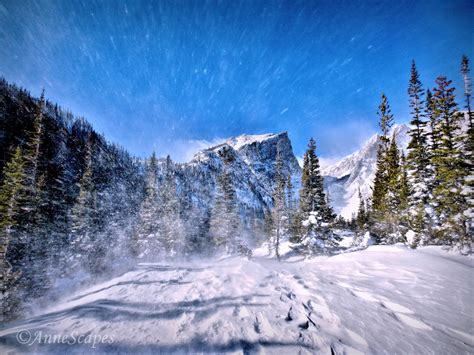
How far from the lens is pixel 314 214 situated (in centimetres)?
1995

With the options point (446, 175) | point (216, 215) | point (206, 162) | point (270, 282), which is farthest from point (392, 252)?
point (206, 162)

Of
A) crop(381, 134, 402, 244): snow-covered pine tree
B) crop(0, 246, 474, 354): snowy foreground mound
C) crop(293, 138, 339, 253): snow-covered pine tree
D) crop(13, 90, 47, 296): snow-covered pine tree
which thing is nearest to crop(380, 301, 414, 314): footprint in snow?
crop(0, 246, 474, 354): snowy foreground mound

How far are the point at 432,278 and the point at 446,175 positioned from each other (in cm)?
1280

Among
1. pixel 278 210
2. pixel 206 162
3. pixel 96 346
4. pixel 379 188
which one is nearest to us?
pixel 96 346

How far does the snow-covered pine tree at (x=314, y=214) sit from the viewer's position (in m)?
19.8

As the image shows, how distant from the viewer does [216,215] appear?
2612 cm

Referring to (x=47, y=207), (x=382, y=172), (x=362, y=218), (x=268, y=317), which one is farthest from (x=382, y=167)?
(x=47, y=207)

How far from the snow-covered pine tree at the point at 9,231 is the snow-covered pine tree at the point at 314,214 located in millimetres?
24713

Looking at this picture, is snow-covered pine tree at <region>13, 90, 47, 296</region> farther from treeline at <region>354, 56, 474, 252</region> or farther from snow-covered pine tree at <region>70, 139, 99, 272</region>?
treeline at <region>354, 56, 474, 252</region>

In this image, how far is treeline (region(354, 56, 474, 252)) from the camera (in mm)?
13453

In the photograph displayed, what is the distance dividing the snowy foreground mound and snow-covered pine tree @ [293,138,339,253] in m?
13.4

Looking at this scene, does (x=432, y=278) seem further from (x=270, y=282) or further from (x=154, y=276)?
(x=154, y=276)

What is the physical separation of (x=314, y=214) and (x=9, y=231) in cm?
2641

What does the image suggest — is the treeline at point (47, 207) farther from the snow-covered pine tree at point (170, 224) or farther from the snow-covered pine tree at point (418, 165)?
the snow-covered pine tree at point (418, 165)
